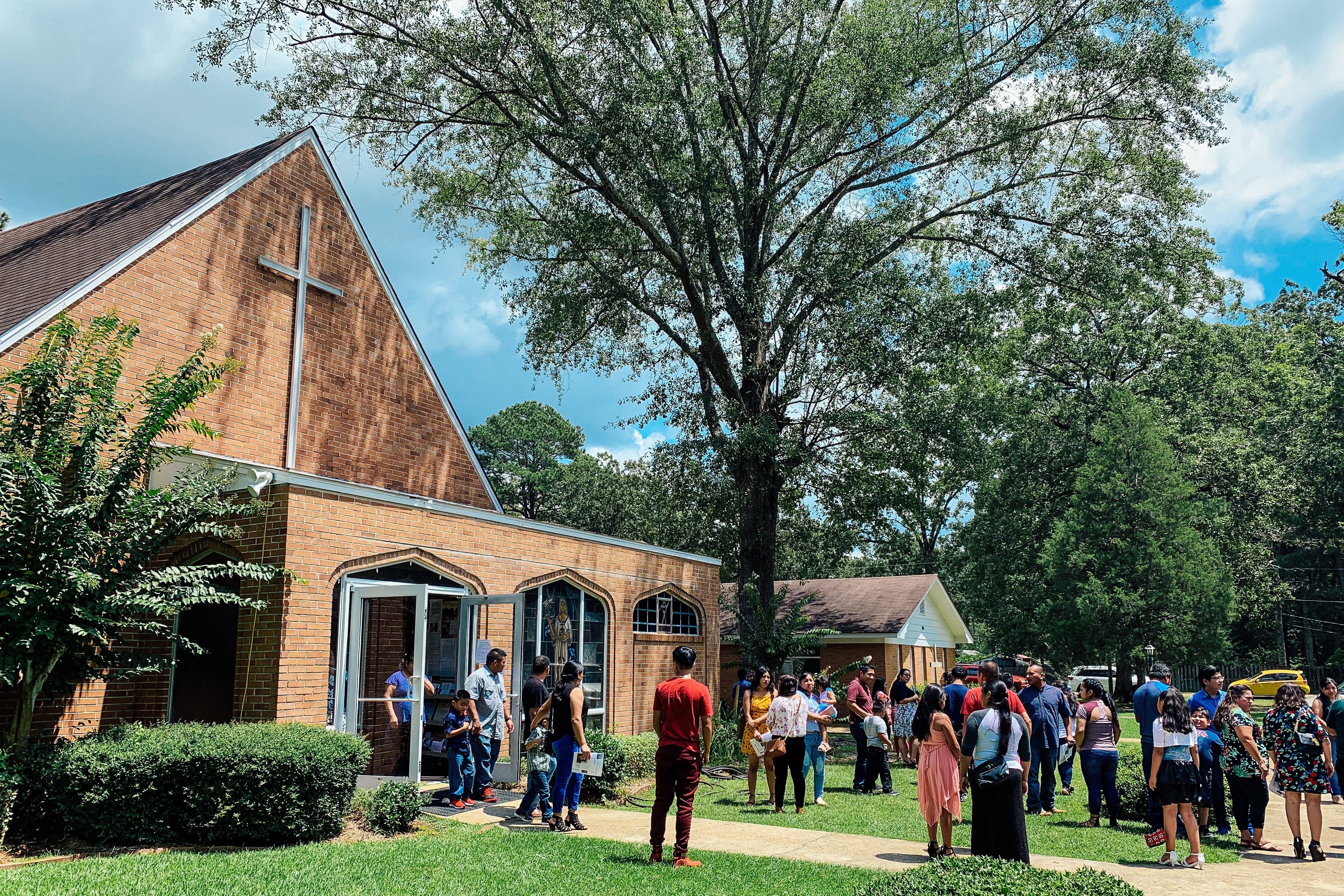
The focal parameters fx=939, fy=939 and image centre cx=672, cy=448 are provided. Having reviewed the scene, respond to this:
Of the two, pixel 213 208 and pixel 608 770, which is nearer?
pixel 608 770

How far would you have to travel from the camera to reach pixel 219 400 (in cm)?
1365

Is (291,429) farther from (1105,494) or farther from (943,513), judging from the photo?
(943,513)

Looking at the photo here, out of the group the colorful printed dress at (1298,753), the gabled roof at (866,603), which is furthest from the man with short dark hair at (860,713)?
the gabled roof at (866,603)

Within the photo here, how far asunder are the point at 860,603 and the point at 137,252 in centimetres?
2600

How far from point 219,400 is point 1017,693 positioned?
38.9ft

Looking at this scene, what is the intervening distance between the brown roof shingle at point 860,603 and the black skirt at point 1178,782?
2035 centimetres

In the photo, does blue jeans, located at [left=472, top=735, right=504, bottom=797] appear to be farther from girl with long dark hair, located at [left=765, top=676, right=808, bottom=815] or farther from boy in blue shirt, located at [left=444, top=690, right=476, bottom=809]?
girl with long dark hair, located at [left=765, top=676, right=808, bottom=815]

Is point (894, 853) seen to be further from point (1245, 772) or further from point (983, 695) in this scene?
point (1245, 772)

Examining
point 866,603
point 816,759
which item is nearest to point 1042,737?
point 816,759

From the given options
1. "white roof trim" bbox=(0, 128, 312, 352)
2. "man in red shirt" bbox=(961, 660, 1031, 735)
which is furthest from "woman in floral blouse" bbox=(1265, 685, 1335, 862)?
"white roof trim" bbox=(0, 128, 312, 352)

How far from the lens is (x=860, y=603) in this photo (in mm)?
33219

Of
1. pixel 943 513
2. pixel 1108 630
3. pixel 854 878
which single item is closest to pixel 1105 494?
pixel 1108 630

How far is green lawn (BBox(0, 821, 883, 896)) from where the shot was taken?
273 inches

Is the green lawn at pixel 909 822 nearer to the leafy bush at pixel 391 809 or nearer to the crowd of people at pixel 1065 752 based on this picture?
the crowd of people at pixel 1065 752
